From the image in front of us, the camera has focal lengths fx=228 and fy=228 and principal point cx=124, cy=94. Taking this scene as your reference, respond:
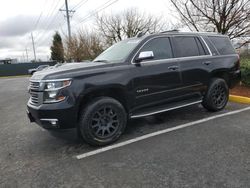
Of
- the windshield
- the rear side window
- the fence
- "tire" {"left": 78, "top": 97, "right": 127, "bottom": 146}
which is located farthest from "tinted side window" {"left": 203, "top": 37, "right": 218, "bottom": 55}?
the fence

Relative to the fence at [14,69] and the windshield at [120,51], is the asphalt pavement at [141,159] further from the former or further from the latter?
the fence at [14,69]

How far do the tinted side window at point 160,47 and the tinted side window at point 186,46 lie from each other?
22 cm

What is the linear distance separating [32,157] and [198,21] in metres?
9.31

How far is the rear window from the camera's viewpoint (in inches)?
187

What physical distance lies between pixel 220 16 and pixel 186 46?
18.3 ft

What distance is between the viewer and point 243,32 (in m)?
9.48

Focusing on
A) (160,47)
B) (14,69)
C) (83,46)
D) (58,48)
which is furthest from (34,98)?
(14,69)

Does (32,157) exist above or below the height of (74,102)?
below

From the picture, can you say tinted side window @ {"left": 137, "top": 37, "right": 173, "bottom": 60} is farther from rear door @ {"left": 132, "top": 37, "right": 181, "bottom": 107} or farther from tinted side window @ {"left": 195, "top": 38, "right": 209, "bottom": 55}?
tinted side window @ {"left": 195, "top": 38, "right": 209, "bottom": 55}

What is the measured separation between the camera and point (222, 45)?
561 centimetres

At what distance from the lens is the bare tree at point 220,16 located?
900 cm

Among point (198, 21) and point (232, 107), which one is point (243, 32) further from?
point (232, 107)

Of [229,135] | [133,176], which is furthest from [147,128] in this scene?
[133,176]

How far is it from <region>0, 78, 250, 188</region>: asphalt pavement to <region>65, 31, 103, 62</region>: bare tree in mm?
18312
